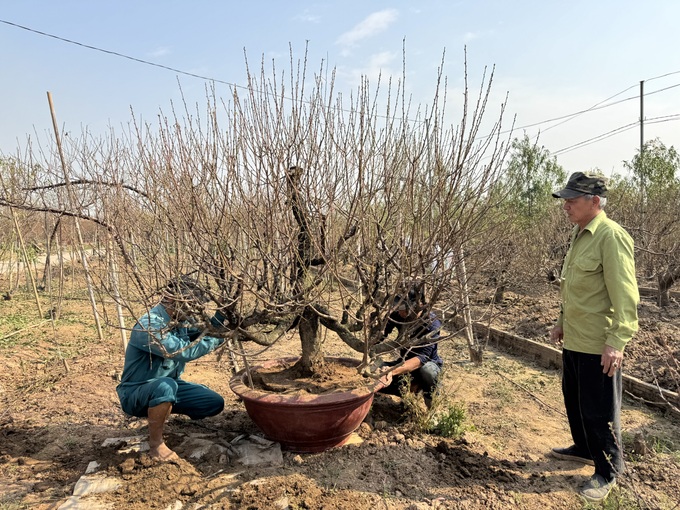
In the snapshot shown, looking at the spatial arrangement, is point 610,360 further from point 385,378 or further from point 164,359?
point 164,359

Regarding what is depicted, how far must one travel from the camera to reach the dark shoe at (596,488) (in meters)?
2.64

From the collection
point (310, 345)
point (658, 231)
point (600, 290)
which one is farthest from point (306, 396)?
point (658, 231)

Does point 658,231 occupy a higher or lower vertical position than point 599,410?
higher

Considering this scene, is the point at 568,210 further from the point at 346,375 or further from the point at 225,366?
the point at 225,366

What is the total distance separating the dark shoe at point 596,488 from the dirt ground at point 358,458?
0.19 feet

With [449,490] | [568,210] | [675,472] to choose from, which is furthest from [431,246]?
[675,472]

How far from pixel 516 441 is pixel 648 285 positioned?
8166 mm

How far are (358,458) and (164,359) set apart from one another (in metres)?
1.46

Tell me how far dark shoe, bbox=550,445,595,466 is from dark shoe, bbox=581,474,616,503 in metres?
0.31

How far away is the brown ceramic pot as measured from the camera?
2920 mm

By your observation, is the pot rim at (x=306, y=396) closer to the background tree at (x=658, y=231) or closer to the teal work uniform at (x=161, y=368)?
the teal work uniform at (x=161, y=368)

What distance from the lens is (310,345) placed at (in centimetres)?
342

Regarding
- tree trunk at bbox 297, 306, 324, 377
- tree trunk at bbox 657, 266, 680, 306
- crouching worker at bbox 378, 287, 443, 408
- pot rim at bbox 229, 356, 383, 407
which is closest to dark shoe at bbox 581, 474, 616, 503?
crouching worker at bbox 378, 287, 443, 408

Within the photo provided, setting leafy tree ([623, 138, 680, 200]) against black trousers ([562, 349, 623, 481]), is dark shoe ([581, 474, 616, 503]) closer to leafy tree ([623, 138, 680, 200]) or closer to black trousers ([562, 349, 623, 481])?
black trousers ([562, 349, 623, 481])
